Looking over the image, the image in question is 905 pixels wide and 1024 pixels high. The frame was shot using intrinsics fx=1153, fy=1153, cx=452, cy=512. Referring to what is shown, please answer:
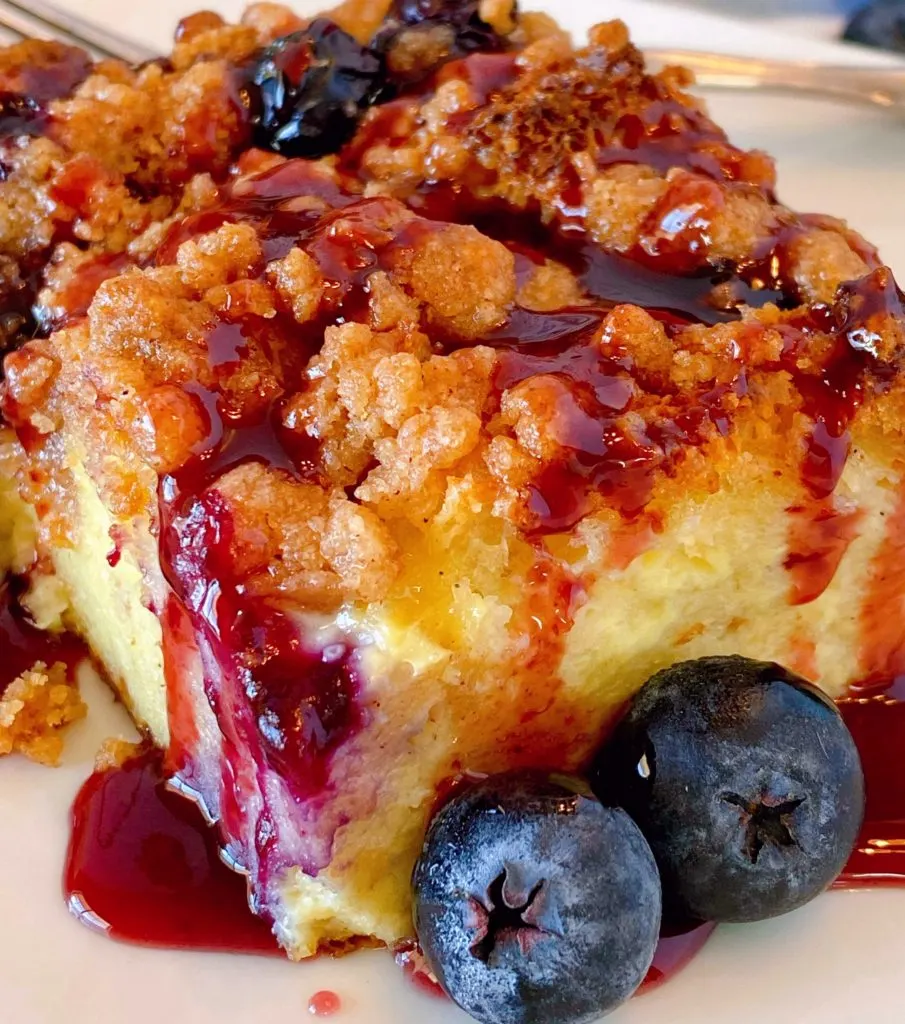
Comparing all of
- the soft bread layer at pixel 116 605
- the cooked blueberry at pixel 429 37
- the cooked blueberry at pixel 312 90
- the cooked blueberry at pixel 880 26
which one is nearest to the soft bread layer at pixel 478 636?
the soft bread layer at pixel 116 605

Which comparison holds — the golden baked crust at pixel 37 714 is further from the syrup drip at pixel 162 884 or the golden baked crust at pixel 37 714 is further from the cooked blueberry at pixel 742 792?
the cooked blueberry at pixel 742 792

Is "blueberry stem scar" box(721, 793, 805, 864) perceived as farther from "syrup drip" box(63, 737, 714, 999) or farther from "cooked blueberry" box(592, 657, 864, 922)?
"syrup drip" box(63, 737, 714, 999)

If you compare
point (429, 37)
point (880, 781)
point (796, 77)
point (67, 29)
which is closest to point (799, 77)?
point (796, 77)

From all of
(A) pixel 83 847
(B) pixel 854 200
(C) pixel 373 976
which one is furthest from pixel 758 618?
(B) pixel 854 200

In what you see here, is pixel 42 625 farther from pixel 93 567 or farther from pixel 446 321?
pixel 446 321

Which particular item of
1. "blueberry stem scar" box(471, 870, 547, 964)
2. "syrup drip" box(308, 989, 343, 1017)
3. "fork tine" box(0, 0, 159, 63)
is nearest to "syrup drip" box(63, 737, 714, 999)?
"syrup drip" box(308, 989, 343, 1017)

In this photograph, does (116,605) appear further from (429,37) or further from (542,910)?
(429,37)
